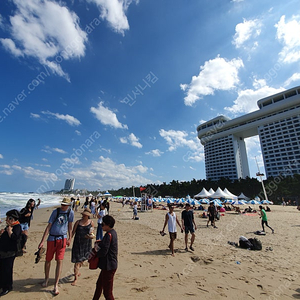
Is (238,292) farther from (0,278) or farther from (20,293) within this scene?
(0,278)

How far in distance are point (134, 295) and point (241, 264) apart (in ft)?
11.5

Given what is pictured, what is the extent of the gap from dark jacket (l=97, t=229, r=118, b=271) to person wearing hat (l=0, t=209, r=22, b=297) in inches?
72.5

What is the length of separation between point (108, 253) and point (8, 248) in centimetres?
205

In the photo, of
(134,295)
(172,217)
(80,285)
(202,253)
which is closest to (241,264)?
(202,253)

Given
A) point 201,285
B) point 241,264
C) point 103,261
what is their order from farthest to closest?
point 241,264, point 201,285, point 103,261

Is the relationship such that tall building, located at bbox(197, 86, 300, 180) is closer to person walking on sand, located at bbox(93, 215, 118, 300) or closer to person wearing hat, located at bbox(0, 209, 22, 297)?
person walking on sand, located at bbox(93, 215, 118, 300)

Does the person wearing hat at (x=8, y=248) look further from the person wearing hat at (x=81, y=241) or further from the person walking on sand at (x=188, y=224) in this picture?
the person walking on sand at (x=188, y=224)

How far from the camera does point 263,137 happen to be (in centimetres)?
9519

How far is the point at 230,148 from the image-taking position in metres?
112

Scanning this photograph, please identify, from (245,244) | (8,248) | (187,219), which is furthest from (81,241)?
(245,244)

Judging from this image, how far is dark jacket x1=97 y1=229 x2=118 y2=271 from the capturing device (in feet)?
8.51

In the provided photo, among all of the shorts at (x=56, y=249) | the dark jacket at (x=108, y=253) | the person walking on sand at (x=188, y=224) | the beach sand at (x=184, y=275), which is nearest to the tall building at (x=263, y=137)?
the beach sand at (x=184, y=275)

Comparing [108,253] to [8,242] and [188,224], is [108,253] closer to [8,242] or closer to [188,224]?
[8,242]

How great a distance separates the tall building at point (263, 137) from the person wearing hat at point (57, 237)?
313ft
